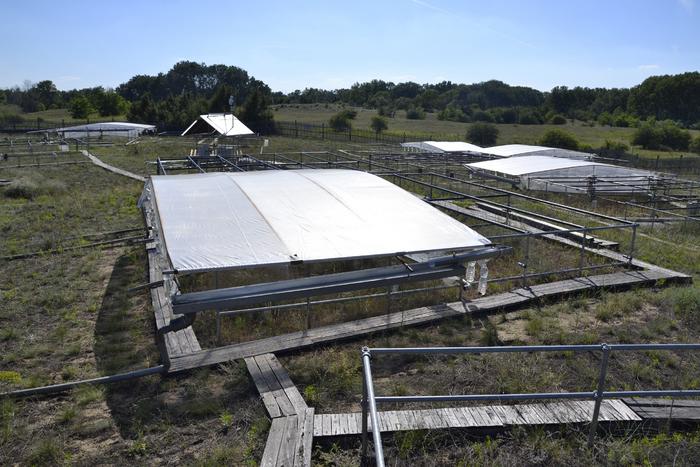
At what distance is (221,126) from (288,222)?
79.9 feet

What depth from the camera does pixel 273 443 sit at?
565cm

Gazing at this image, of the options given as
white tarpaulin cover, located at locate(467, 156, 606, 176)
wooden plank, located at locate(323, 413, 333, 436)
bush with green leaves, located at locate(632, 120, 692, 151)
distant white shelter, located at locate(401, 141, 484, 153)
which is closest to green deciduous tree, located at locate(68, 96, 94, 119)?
distant white shelter, located at locate(401, 141, 484, 153)

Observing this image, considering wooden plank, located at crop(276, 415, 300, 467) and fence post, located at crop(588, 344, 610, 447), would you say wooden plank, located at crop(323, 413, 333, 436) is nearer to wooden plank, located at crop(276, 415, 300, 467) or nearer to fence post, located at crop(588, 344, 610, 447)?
wooden plank, located at crop(276, 415, 300, 467)

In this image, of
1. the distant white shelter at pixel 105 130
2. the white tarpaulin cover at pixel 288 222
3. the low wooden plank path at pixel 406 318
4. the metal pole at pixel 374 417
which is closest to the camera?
the metal pole at pixel 374 417

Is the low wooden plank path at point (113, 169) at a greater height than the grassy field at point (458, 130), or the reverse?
the grassy field at point (458, 130)

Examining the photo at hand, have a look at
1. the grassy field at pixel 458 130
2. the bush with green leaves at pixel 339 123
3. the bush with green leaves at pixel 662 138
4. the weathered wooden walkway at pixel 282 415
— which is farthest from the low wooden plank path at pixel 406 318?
the bush with green leaves at pixel 662 138

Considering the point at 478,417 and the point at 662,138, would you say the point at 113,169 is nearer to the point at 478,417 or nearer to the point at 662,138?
the point at 478,417

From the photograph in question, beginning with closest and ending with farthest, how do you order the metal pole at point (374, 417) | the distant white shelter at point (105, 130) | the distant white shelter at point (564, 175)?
the metal pole at point (374, 417), the distant white shelter at point (564, 175), the distant white shelter at point (105, 130)

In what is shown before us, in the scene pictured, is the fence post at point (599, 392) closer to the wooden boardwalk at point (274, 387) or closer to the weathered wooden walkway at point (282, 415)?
the weathered wooden walkway at point (282, 415)

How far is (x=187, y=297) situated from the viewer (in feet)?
25.8

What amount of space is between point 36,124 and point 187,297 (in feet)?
254

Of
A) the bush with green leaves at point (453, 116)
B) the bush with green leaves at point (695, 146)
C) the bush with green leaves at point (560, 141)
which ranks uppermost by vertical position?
the bush with green leaves at point (453, 116)

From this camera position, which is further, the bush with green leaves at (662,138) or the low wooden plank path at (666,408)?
the bush with green leaves at (662,138)

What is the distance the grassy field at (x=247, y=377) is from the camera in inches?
225
